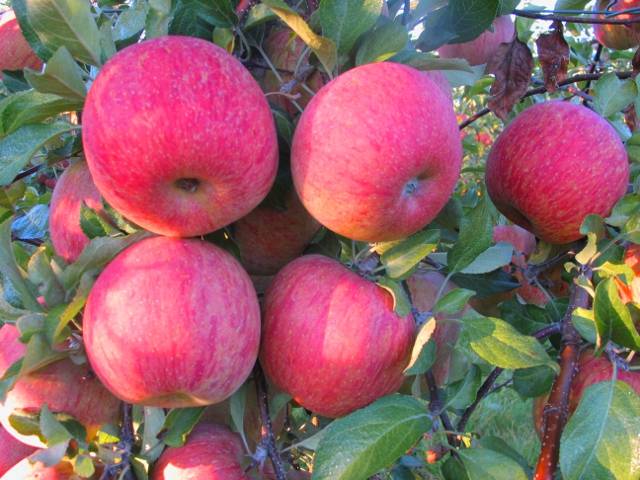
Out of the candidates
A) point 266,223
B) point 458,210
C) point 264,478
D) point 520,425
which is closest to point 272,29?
point 266,223

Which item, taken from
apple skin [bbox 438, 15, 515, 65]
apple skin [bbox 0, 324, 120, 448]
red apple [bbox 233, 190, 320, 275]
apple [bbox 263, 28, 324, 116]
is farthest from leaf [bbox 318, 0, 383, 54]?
apple skin [bbox 438, 15, 515, 65]

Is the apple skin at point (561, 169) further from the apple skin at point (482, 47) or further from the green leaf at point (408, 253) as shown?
the apple skin at point (482, 47)

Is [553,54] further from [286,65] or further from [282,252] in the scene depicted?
[282,252]

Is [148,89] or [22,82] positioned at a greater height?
[148,89]

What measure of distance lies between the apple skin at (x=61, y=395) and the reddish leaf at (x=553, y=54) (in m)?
1.08

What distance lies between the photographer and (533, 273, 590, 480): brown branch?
1.06 m

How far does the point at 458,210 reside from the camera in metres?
1.24

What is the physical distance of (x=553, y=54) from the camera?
141 centimetres

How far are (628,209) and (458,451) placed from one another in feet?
1.66

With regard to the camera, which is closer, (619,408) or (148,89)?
(148,89)

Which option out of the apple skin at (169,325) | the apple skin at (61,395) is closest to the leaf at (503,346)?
the apple skin at (169,325)

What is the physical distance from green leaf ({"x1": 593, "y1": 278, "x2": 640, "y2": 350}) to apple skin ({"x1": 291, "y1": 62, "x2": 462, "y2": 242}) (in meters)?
0.28

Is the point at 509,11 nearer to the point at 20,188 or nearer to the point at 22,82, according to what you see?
the point at 22,82

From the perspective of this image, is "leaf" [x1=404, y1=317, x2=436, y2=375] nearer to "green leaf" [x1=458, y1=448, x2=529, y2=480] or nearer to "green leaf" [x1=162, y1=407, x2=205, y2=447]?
"green leaf" [x1=458, y1=448, x2=529, y2=480]
